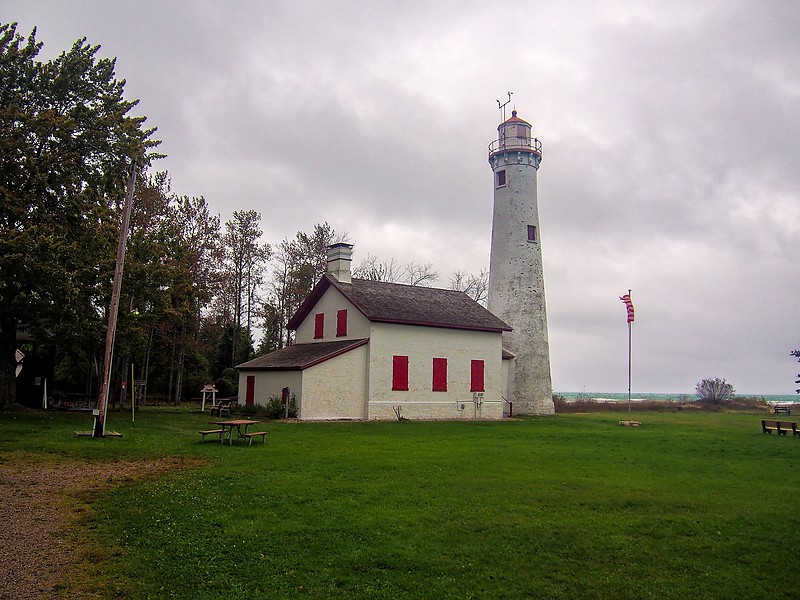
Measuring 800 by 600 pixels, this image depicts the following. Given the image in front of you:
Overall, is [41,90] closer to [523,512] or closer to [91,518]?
[91,518]

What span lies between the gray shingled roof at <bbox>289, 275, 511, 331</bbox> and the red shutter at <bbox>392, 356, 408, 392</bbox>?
5.18ft

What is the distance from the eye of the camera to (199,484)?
34.6 feet

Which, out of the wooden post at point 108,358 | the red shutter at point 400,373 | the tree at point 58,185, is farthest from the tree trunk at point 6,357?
the red shutter at point 400,373

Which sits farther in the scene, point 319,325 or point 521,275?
point 521,275

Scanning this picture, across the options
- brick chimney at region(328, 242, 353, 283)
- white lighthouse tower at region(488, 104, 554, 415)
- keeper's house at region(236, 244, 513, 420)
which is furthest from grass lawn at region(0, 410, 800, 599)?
white lighthouse tower at region(488, 104, 554, 415)

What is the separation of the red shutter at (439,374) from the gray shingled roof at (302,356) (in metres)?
3.77

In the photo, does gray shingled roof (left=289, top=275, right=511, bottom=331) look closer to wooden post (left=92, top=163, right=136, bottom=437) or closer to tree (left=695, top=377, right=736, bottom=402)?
wooden post (left=92, top=163, right=136, bottom=437)

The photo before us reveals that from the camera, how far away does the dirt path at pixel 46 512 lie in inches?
244

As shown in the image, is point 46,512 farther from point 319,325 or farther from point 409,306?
point 319,325

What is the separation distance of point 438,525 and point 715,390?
54585 mm

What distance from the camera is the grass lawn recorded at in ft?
21.2

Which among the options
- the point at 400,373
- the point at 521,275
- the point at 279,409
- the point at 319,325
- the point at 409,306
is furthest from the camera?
the point at 521,275

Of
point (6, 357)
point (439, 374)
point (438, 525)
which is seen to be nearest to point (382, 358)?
point (439, 374)

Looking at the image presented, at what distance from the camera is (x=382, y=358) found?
27.0m
